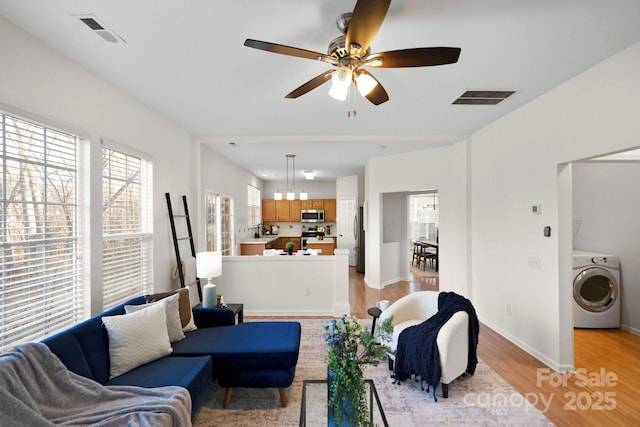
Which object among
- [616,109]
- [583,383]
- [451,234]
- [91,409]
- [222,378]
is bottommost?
[583,383]

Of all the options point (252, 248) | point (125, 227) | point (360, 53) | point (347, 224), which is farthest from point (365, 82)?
point (347, 224)

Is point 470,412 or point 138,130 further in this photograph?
point 138,130

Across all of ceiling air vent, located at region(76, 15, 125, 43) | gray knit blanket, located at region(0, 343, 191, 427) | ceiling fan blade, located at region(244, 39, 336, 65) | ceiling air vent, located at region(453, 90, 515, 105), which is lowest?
gray knit blanket, located at region(0, 343, 191, 427)

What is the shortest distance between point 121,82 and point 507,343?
492cm

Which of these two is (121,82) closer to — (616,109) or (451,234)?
(616,109)

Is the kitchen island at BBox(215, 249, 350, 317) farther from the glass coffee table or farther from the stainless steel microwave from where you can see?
the stainless steel microwave

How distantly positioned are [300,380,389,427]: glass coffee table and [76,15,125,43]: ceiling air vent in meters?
2.64

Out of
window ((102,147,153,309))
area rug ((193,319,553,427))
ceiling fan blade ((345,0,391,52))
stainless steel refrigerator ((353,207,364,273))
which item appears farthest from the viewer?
stainless steel refrigerator ((353,207,364,273))

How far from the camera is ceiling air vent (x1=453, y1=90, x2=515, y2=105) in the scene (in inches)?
112

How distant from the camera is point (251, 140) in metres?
4.32

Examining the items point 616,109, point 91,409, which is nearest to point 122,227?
point 91,409

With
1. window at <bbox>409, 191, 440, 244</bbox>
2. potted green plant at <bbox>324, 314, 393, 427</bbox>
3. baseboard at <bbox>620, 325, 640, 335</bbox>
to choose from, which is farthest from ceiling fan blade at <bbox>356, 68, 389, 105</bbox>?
window at <bbox>409, 191, 440, 244</bbox>

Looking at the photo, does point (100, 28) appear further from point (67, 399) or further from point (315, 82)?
point (67, 399)

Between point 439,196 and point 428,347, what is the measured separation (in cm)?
320
